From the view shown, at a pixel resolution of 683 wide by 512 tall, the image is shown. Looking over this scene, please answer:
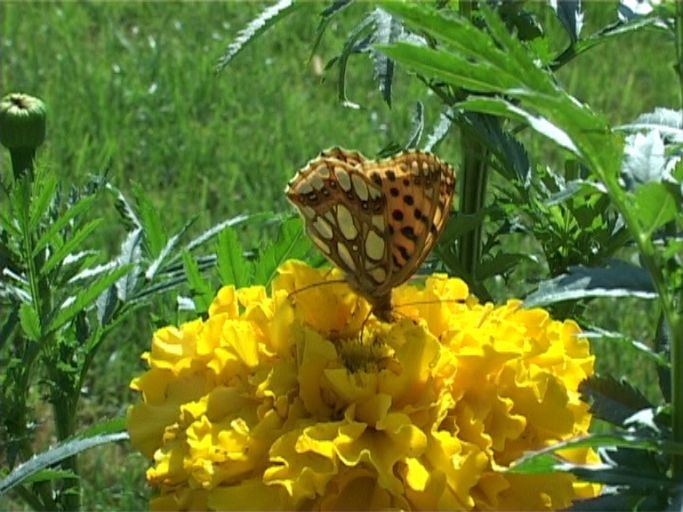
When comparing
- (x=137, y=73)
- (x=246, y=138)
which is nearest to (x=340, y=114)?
(x=246, y=138)

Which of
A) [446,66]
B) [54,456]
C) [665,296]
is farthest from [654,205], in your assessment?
[54,456]

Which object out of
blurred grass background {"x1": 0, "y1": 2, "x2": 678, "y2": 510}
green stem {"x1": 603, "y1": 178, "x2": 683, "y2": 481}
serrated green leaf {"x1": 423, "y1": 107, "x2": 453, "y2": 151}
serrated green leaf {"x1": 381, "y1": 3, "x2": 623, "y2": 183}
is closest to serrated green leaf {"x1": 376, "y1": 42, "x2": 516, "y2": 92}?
serrated green leaf {"x1": 381, "y1": 3, "x2": 623, "y2": 183}

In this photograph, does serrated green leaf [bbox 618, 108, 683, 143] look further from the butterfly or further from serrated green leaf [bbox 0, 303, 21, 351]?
serrated green leaf [bbox 0, 303, 21, 351]

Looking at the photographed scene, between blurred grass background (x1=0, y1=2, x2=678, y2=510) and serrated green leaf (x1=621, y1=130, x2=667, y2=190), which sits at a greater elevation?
serrated green leaf (x1=621, y1=130, x2=667, y2=190)

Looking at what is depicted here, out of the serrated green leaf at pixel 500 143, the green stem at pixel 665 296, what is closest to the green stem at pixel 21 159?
the serrated green leaf at pixel 500 143

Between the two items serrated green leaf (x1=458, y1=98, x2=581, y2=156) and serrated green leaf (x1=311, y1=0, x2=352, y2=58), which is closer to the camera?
serrated green leaf (x1=458, y1=98, x2=581, y2=156)

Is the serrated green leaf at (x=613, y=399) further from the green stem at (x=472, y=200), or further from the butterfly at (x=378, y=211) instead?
A: the green stem at (x=472, y=200)
